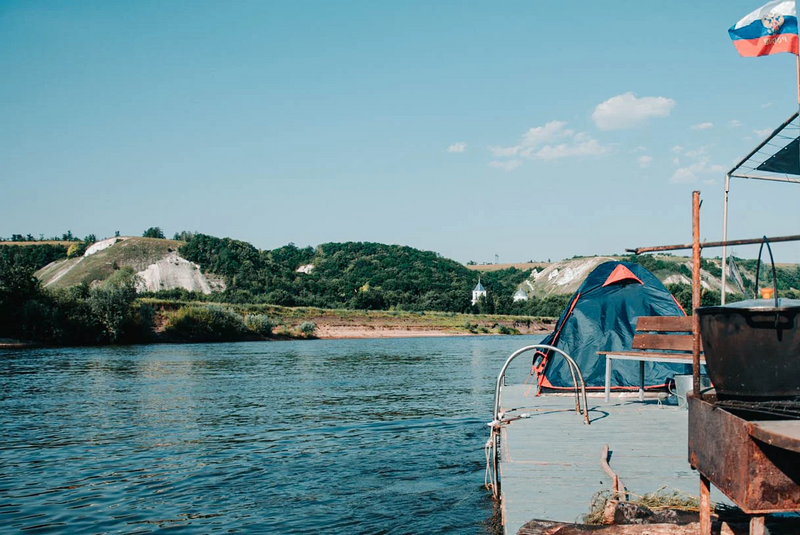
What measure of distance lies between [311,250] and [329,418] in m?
130

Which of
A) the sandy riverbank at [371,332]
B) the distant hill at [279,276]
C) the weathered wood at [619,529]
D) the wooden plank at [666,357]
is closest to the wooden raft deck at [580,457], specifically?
the weathered wood at [619,529]

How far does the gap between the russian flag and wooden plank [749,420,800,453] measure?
10295 mm

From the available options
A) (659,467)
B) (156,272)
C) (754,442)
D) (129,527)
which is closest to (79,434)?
(129,527)

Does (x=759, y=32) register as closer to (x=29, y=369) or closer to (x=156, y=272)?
(x=29, y=369)

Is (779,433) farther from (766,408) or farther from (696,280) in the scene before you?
(696,280)

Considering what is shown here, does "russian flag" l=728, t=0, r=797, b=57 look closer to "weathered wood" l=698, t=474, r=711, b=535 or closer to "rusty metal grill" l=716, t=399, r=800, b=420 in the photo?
"rusty metal grill" l=716, t=399, r=800, b=420

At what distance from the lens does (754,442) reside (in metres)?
3.12

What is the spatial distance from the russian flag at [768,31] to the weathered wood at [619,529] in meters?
9.97

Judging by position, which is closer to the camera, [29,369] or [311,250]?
[29,369]

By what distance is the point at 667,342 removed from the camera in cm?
923

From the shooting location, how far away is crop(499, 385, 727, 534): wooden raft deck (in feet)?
A: 19.1

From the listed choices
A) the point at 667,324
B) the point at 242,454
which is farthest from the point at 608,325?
the point at 242,454

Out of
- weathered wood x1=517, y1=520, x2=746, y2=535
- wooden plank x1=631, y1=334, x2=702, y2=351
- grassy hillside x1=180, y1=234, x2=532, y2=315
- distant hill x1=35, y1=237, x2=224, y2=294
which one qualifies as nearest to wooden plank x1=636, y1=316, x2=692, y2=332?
wooden plank x1=631, y1=334, x2=702, y2=351

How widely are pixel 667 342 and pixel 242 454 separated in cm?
688
